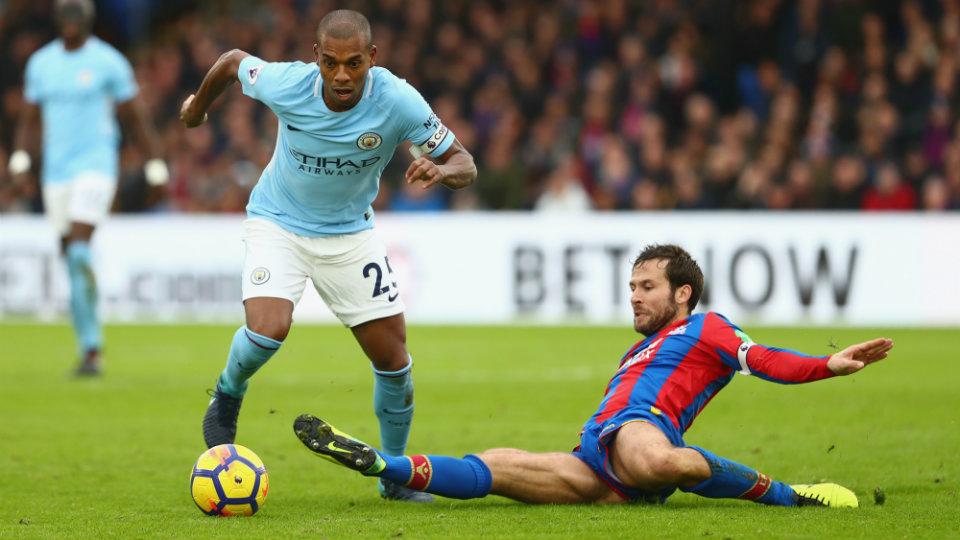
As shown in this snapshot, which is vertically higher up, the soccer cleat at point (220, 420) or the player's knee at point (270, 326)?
the player's knee at point (270, 326)

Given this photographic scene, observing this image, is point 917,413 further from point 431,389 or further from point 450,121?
point 450,121

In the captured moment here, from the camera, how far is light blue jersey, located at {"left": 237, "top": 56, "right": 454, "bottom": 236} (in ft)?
22.1

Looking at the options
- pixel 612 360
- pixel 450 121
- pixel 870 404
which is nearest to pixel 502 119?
pixel 450 121

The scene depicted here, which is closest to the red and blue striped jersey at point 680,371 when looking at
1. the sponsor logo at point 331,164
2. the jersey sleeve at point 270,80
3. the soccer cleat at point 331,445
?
the soccer cleat at point 331,445

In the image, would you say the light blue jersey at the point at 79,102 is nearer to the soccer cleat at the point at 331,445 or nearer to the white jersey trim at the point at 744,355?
the soccer cleat at the point at 331,445

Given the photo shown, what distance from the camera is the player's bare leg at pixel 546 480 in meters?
6.33

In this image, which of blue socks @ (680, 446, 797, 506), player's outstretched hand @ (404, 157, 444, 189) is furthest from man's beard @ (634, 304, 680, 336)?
player's outstretched hand @ (404, 157, 444, 189)

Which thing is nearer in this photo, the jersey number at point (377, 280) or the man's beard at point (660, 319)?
the man's beard at point (660, 319)

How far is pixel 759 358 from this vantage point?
19.8 ft

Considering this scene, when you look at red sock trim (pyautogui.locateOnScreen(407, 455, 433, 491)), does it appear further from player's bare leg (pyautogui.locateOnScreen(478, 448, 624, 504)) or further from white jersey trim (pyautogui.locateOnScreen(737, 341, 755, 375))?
white jersey trim (pyautogui.locateOnScreen(737, 341, 755, 375))

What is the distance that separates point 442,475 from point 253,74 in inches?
81.4

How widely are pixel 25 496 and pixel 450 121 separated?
47.2 feet

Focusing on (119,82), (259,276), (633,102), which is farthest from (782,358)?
(633,102)

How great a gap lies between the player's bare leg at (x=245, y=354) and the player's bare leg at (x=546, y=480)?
112cm
